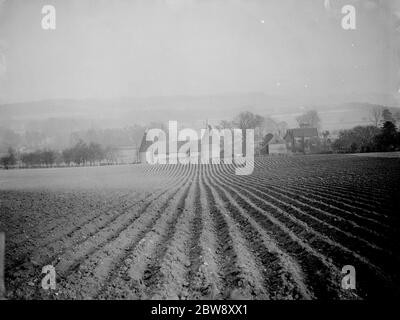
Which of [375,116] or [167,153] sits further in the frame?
[167,153]

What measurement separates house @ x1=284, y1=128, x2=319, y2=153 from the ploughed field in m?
0.32

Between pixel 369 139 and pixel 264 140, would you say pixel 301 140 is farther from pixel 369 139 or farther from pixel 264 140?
pixel 369 139

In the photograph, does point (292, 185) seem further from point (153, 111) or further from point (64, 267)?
point (64, 267)

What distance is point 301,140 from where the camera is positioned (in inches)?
207

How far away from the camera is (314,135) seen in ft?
16.7

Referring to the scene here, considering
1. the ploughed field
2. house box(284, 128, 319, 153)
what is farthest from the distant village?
the ploughed field

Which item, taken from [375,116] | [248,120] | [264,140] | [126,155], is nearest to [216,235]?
[264,140]

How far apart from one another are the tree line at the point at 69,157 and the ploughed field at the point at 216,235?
0.44 m

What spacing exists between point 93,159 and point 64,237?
108 inches

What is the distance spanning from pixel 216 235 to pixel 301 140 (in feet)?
9.46

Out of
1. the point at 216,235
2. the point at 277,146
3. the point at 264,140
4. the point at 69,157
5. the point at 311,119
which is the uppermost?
the point at 311,119

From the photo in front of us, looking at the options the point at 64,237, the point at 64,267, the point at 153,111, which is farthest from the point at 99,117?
the point at 64,267

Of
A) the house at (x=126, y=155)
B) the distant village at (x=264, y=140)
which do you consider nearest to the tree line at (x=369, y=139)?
the distant village at (x=264, y=140)
